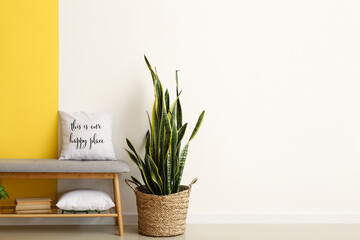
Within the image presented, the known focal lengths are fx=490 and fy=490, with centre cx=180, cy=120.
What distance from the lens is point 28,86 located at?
149 inches

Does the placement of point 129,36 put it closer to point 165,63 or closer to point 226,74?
point 165,63

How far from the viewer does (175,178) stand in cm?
352

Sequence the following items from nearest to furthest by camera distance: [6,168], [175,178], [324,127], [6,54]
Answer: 1. [6,168]
2. [175,178]
3. [6,54]
4. [324,127]

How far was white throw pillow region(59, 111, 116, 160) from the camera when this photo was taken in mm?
3617

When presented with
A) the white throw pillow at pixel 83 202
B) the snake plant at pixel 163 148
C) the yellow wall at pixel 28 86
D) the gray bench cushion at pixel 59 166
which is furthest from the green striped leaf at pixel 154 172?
the yellow wall at pixel 28 86

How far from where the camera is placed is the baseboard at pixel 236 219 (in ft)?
12.5

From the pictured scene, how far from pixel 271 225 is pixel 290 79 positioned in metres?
1.18

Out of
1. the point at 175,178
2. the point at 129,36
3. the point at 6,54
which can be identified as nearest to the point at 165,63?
the point at 129,36

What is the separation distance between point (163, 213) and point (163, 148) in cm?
45

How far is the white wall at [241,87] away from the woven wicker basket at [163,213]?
429mm

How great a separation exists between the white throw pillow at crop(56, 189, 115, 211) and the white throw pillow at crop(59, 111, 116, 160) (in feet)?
0.98

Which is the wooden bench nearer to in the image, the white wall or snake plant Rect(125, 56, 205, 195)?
snake plant Rect(125, 56, 205, 195)

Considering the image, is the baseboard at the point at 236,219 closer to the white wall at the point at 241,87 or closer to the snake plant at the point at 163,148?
the white wall at the point at 241,87

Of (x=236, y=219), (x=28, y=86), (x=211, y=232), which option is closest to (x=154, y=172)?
(x=211, y=232)
